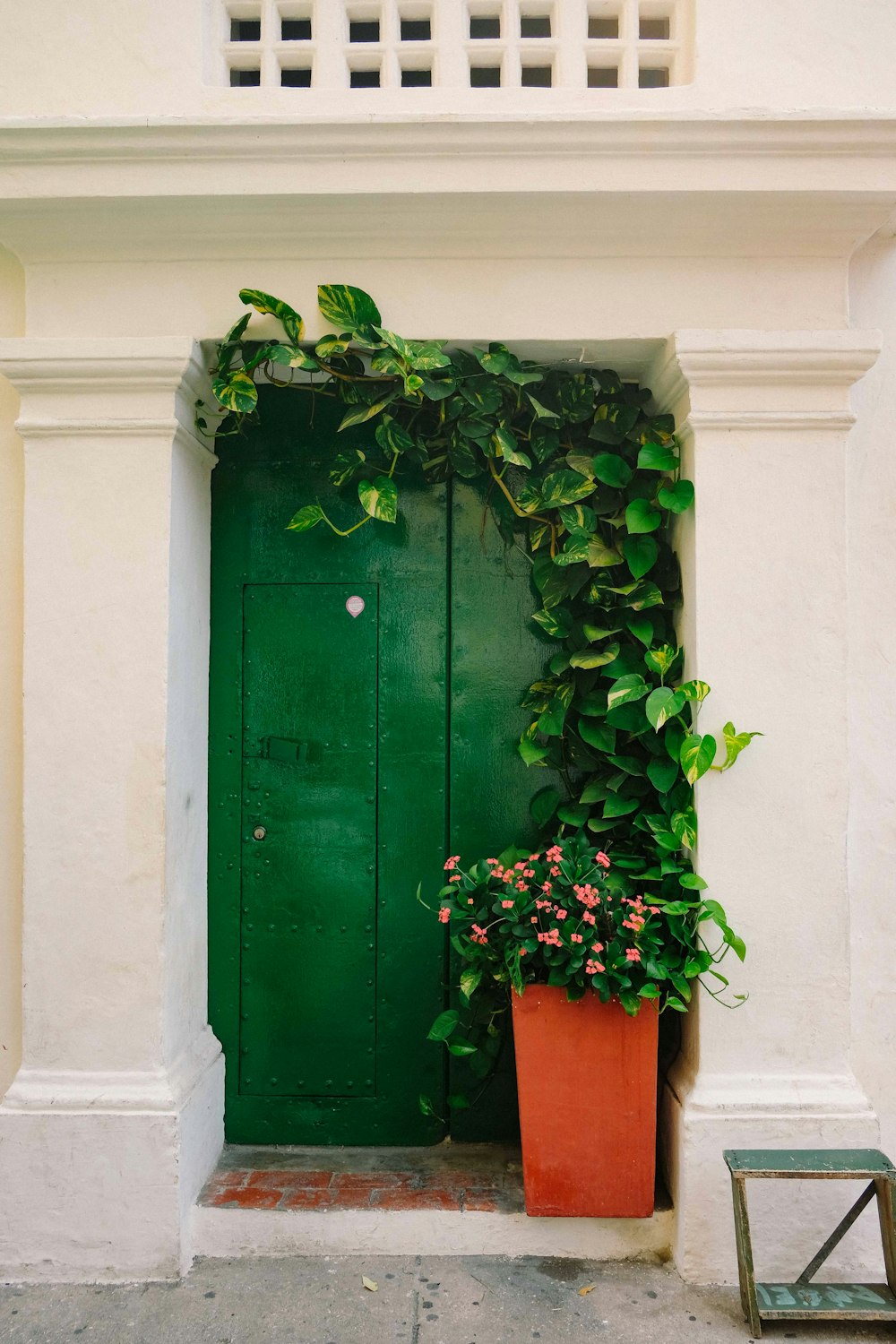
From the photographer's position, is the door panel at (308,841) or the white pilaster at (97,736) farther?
the door panel at (308,841)

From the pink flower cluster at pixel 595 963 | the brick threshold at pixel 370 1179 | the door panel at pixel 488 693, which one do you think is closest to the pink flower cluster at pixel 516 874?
the pink flower cluster at pixel 595 963

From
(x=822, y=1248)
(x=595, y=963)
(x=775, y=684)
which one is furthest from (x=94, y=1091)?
(x=775, y=684)

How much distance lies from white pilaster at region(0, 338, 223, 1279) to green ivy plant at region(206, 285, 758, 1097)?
1.24ft

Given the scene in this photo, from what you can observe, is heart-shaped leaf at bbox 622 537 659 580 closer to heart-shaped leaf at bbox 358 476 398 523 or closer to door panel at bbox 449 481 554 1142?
door panel at bbox 449 481 554 1142

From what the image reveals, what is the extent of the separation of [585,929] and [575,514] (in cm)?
128

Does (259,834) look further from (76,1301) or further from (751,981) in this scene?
(751,981)

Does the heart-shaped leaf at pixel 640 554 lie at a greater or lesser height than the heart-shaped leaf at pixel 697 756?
greater

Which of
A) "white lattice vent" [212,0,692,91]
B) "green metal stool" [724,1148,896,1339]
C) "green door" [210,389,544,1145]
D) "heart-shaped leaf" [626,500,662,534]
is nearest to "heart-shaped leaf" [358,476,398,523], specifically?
"green door" [210,389,544,1145]

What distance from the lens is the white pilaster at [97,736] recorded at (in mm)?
2770

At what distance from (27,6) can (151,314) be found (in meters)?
1.07

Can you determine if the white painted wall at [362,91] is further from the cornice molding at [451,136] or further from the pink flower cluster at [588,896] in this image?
the pink flower cluster at [588,896]

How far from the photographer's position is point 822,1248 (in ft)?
8.35

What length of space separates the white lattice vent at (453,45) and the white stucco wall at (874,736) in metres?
0.99

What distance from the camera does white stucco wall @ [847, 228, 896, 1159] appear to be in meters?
2.84
